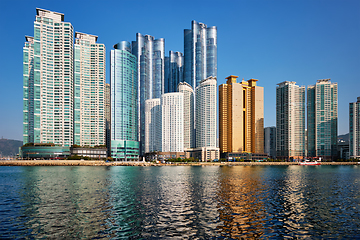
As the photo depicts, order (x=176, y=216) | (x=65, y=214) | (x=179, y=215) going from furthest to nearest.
→ (x=65, y=214) < (x=179, y=215) < (x=176, y=216)

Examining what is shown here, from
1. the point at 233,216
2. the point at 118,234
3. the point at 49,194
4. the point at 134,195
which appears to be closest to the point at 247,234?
the point at 233,216

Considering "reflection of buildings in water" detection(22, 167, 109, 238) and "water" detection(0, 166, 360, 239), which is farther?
"reflection of buildings in water" detection(22, 167, 109, 238)

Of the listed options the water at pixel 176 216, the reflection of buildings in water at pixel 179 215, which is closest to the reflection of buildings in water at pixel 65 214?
the water at pixel 176 216

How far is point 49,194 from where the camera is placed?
59.1 metres

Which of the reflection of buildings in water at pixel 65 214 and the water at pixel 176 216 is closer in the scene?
the water at pixel 176 216

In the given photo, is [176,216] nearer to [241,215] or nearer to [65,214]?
[241,215]

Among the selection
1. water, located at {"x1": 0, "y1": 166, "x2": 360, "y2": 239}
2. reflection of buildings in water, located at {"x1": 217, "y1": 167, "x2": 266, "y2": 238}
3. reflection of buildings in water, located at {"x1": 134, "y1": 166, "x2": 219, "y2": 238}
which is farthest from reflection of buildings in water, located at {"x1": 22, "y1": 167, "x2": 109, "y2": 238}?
reflection of buildings in water, located at {"x1": 217, "y1": 167, "x2": 266, "y2": 238}

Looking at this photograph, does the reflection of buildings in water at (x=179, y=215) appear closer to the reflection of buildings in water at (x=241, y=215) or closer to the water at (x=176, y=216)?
the water at (x=176, y=216)

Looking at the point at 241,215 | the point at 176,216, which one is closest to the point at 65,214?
the point at 176,216

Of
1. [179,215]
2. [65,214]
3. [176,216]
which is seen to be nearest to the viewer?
[176,216]

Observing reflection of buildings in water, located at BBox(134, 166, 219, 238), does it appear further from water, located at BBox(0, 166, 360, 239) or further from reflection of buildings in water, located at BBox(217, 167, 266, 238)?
reflection of buildings in water, located at BBox(217, 167, 266, 238)

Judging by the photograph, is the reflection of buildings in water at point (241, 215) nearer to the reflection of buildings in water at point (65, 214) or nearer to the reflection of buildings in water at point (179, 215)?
the reflection of buildings in water at point (179, 215)

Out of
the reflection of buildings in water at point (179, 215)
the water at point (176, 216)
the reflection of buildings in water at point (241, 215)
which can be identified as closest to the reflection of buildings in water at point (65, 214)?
the water at point (176, 216)

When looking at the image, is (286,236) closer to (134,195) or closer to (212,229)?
(212,229)
